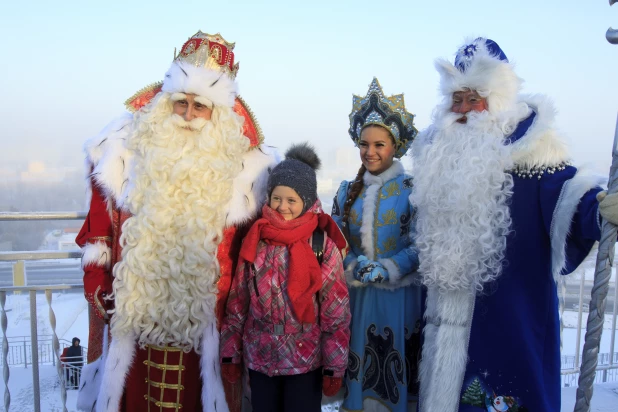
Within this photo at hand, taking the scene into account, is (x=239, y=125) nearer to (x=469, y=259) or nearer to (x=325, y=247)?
(x=325, y=247)

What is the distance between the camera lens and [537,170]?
2.12 metres

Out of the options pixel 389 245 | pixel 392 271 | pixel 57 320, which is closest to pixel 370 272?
pixel 392 271

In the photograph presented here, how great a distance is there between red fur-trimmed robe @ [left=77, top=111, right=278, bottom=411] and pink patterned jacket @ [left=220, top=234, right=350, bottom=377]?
0.53 ft

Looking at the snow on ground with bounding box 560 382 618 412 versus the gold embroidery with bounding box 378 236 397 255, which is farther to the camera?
the snow on ground with bounding box 560 382 618 412

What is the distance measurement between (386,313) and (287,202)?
2.93 feet

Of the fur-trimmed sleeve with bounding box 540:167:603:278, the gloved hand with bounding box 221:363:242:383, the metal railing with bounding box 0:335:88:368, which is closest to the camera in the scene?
the fur-trimmed sleeve with bounding box 540:167:603:278

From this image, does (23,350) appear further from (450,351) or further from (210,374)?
(450,351)

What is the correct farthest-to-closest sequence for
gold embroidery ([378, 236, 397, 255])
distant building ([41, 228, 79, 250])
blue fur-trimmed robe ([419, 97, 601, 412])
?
distant building ([41, 228, 79, 250]) < gold embroidery ([378, 236, 397, 255]) < blue fur-trimmed robe ([419, 97, 601, 412])

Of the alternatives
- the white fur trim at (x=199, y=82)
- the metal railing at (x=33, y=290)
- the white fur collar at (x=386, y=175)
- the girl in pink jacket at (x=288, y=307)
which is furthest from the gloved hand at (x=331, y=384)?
the metal railing at (x=33, y=290)

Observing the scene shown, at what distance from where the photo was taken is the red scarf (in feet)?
7.07

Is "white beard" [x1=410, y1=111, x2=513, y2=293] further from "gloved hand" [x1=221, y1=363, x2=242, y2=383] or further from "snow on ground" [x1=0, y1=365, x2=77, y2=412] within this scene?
"snow on ground" [x1=0, y1=365, x2=77, y2=412]

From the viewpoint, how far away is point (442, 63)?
2457mm

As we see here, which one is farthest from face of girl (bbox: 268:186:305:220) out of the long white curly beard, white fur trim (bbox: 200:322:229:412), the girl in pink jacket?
white fur trim (bbox: 200:322:229:412)

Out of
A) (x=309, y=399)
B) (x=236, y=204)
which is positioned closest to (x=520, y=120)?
(x=236, y=204)
